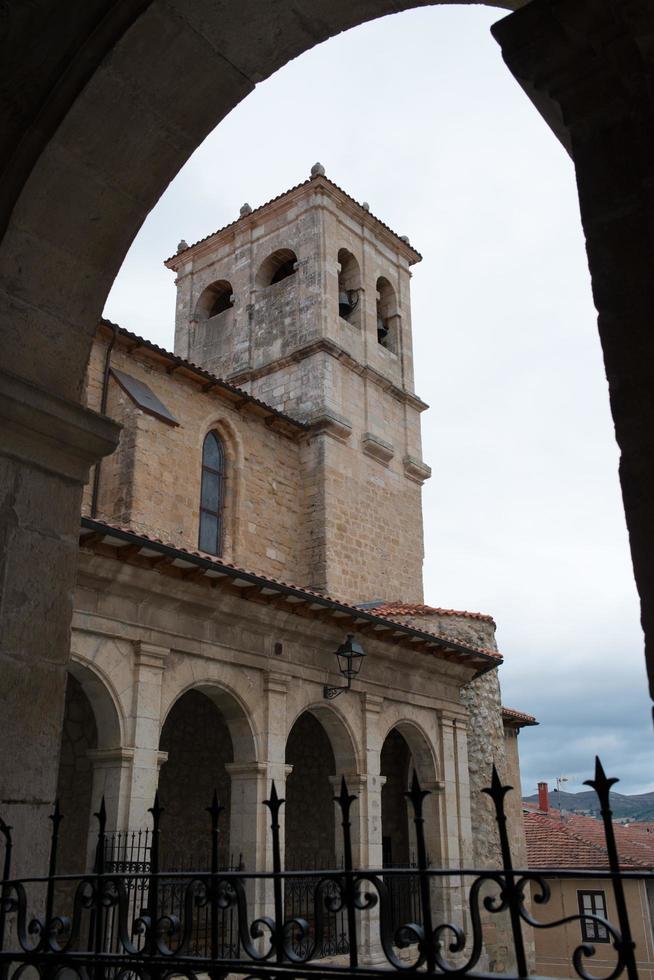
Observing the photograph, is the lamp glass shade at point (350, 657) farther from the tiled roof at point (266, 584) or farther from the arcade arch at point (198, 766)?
the arcade arch at point (198, 766)

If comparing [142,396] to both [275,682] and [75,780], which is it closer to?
[275,682]

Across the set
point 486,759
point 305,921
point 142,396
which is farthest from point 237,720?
point 305,921

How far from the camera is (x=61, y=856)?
10.5 metres

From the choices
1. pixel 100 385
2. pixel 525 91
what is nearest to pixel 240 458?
pixel 100 385

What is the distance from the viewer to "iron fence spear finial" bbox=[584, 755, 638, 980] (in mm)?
1498

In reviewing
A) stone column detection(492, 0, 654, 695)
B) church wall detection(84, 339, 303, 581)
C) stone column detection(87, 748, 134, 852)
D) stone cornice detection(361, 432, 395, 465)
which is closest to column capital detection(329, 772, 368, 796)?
stone column detection(87, 748, 134, 852)

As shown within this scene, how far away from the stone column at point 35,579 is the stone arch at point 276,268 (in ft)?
60.9

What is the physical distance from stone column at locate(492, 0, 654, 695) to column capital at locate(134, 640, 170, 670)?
8.32 m

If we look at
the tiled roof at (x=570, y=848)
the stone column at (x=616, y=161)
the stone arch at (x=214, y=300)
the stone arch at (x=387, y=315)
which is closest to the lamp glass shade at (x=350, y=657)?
the stone column at (x=616, y=161)

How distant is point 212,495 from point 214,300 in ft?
27.7

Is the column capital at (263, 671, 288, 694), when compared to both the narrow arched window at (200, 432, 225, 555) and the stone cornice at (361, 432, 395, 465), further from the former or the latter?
the stone cornice at (361, 432, 395, 465)

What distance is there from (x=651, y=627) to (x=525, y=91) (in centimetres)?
147

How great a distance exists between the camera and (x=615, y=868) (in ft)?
5.20

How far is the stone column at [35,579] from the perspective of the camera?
298cm
